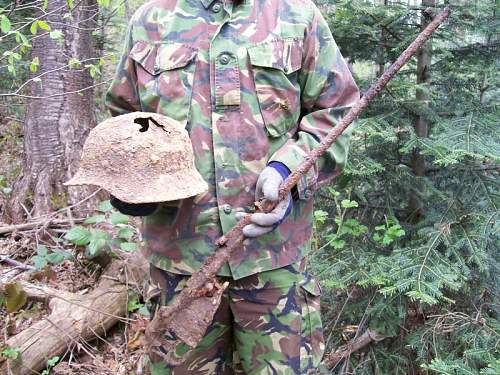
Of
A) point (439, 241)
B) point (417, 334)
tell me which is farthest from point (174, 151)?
point (417, 334)

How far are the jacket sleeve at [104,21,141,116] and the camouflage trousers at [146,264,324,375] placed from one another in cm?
68

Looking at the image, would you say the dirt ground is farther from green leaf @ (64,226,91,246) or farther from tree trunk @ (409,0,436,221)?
tree trunk @ (409,0,436,221)

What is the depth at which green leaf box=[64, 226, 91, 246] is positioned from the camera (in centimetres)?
337

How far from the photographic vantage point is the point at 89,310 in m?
3.47

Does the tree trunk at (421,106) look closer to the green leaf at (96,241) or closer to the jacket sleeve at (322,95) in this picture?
the jacket sleeve at (322,95)

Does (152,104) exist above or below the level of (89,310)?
above

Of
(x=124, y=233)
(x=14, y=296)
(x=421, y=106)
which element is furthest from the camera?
(x=124, y=233)

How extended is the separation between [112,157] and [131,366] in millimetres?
2126

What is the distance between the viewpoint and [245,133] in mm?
1817

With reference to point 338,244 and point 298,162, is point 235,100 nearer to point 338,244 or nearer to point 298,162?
point 298,162

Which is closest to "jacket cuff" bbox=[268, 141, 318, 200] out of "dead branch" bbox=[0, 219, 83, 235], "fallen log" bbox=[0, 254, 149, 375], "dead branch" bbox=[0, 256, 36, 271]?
"fallen log" bbox=[0, 254, 149, 375]

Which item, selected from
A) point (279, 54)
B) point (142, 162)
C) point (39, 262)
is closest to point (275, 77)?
point (279, 54)

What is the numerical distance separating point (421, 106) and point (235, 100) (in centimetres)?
180

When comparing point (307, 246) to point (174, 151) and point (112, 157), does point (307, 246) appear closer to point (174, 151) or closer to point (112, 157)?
point (174, 151)
